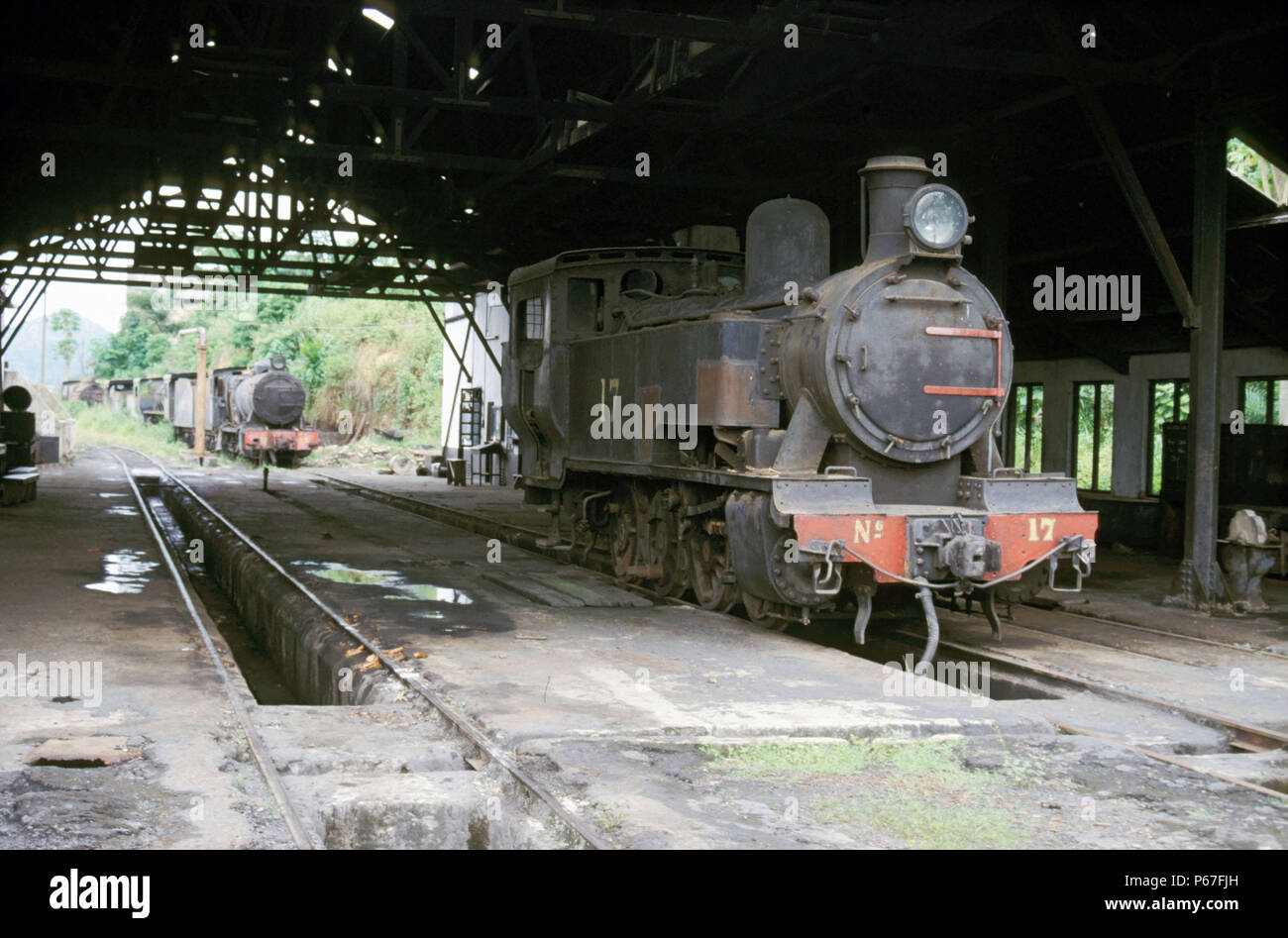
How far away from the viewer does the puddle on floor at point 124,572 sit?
10.3 m

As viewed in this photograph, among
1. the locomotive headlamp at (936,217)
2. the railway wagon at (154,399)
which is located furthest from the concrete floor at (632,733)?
the railway wagon at (154,399)

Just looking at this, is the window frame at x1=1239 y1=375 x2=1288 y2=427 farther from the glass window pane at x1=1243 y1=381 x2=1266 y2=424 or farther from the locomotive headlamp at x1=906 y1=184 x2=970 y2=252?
the locomotive headlamp at x1=906 y1=184 x2=970 y2=252

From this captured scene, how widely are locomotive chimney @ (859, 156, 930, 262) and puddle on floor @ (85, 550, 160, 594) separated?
663 centimetres

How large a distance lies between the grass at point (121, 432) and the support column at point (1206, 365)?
37032mm

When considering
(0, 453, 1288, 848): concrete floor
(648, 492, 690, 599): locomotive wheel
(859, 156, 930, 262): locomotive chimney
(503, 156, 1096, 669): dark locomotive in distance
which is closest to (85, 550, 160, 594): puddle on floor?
(0, 453, 1288, 848): concrete floor

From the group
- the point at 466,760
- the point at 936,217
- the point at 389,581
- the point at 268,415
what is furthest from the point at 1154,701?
the point at 268,415

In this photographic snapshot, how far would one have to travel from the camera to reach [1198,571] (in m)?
10.7

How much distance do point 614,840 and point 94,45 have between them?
1256 centimetres

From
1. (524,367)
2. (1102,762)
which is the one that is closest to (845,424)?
(1102,762)

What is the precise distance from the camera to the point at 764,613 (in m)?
8.86

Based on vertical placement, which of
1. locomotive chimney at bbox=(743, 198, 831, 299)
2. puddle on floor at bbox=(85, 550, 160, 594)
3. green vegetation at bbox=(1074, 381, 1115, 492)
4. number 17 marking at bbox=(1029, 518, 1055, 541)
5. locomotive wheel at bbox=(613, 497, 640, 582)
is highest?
locomotive chimney at bbox=(743, 198, 831, 299)

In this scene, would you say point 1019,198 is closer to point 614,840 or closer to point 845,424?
point 845,424

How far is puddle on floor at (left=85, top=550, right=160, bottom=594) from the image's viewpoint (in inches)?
405

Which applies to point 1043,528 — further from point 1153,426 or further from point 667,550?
point 1153,426
